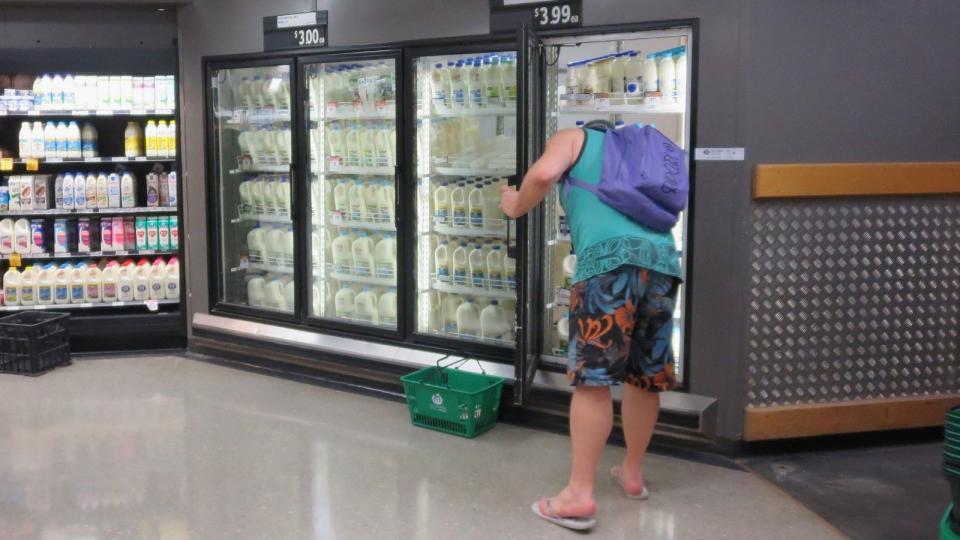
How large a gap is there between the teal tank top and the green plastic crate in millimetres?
1221

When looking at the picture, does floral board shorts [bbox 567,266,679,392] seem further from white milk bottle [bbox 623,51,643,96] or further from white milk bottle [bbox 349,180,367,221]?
white milk bottle [bbox 349,180,367,221]

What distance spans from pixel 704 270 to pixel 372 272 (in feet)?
7.61

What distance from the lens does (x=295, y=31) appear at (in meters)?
5.29

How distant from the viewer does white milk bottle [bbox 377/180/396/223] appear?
5328 mm

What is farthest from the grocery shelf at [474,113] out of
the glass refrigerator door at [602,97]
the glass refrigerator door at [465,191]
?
the glass refrigerator door at [602,97]

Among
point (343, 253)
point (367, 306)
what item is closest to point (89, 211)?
point (343, 253)

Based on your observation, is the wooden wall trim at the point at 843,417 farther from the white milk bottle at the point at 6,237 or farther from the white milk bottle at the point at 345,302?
the white milk bottle at the point at 6,237

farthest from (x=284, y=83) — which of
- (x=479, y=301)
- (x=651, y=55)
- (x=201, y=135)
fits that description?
(x=651, y=55)

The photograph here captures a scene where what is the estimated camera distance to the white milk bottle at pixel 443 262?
5094 mm

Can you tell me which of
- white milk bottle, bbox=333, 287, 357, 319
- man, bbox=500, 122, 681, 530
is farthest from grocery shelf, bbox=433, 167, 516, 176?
man, bbox=500, 122, 681, 530

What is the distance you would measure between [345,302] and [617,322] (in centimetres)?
283

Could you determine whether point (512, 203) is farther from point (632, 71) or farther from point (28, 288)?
point (28, 288)

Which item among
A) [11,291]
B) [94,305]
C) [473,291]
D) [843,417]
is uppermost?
[473,291]

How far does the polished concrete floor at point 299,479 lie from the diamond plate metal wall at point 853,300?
649 mm
